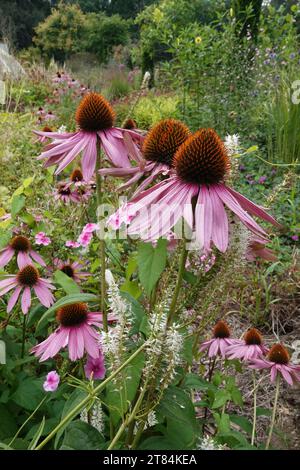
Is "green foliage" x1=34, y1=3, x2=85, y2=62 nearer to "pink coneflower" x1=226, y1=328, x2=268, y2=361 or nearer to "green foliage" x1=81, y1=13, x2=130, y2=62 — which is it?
"green foliage" x1=81, y1=13, x2=130, y2=62

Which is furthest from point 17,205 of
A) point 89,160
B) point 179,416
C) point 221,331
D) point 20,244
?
point 179,416

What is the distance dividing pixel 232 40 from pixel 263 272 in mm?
2789

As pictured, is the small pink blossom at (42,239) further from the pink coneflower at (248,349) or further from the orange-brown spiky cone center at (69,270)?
the pink coneflower at (248,349)

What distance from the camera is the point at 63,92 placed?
5.26 meters

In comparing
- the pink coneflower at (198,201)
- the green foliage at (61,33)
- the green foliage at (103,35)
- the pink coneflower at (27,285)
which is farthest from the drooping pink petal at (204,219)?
the green foliage at (103,35)

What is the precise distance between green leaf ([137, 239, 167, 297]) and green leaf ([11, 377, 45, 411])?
0.44 m

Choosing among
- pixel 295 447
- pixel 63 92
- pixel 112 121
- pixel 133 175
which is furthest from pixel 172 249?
pixel 63 92

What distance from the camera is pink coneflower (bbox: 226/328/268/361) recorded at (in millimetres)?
1089

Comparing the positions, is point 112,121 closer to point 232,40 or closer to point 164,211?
point 164,211

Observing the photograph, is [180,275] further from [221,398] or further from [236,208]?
[221,398]

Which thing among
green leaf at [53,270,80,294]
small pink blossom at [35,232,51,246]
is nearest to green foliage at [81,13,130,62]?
small pink blossom at [35,232,51,246]

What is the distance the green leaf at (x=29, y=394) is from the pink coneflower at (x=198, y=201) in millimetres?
487

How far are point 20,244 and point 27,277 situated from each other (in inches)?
5.2

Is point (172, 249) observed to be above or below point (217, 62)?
below
